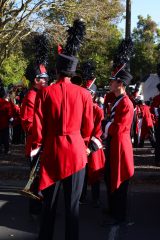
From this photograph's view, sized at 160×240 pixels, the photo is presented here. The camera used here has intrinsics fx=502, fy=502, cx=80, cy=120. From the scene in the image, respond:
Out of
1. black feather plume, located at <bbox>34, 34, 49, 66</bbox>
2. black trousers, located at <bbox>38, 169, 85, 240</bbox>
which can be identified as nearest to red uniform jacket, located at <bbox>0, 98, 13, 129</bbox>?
black feather plume, located at <bbox>34, 34, 49, 66</bbox>

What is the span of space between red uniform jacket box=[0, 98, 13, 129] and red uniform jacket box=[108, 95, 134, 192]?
6661 millimetres

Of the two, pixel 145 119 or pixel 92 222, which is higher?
pixel 145 119

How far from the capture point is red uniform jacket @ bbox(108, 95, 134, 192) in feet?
19.2

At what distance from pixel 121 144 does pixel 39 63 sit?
1975 mm

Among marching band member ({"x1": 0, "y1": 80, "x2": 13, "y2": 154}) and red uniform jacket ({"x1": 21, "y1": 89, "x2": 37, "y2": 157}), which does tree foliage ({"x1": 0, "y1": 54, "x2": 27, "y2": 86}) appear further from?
red uniform jacket ({"x1": 21, "y1": 89, "x2": 37, "y2": 157})

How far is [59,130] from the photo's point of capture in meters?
4.57

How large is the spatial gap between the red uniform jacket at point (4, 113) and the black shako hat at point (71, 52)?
596 cm

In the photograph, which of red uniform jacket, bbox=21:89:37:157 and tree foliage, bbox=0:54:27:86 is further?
tree foliage, bbox=0:54:27:86

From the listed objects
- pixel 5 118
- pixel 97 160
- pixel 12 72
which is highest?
pixel 12 72

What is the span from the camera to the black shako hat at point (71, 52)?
188 inches

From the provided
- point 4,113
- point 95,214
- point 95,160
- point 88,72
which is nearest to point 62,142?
point 95,160

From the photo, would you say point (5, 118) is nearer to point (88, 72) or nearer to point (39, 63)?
point (88, 72)

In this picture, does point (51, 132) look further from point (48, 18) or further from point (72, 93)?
point (48, 18)

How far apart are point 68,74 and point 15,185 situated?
4216mm
